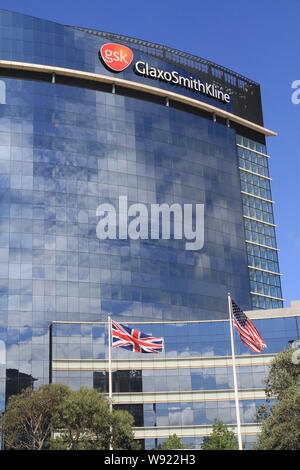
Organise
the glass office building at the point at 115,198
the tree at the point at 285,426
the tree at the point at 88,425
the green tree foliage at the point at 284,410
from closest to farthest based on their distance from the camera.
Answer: the tree at the point at 285,426 < the green tree foliage at the point at 284,410 < the tree at the point at 88,425 < the glass office building at the point at 115,198

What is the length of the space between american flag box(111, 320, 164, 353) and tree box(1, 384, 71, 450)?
1288 centimetres

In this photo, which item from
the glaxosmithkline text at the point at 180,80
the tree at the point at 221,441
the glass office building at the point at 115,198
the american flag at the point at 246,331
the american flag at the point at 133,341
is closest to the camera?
the american flag at the point at 246,331

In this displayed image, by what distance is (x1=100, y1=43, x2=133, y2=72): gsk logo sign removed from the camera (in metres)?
124

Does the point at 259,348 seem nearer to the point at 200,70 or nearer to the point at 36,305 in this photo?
the point at 36,305

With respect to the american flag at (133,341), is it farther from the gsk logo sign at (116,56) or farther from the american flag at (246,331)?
the gsk logo sign at (116,56)

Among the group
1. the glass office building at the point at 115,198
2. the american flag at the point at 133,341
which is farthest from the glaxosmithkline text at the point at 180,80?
the american flag at the point at 133,341

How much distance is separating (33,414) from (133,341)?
56.0ft

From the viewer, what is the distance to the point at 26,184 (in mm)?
115000

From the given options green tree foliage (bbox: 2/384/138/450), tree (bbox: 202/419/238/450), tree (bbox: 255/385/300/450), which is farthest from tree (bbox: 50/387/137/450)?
tree (bbox: 202/419/238/450)

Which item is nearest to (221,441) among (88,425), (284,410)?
(284,410)

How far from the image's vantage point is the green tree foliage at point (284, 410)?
63031mm

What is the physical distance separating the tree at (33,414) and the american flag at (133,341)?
1288cm

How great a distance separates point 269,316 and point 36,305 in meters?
35.9
